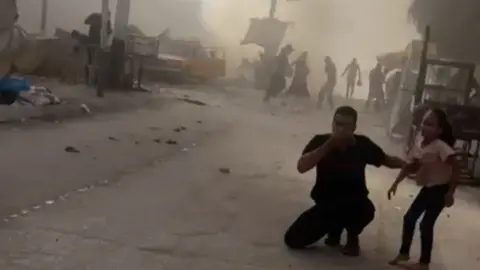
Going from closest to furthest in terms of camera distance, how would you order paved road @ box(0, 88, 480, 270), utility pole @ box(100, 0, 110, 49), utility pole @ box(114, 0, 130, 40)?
paved road @ box(0, 88, 480, 270)
utility pole @ box(100, 0, 110, 49)
utility pole @ box(114, 0, 130, 40)

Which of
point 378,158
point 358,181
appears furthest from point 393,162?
point 358,181

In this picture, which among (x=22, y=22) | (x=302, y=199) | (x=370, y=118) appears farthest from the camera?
(x=22, y=22)

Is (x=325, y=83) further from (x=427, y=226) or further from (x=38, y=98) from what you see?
(x=427, y=226)

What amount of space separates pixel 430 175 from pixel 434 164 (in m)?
0.08

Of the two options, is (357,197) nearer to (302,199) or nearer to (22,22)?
(302,199)

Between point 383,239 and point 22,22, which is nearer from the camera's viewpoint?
point 383,239

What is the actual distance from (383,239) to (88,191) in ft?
8.34

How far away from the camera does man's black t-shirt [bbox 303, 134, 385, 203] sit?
17.4ft

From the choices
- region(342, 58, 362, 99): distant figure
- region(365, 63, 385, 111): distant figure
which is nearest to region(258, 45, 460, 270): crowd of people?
region(365, 63, 385, 111): distant figure

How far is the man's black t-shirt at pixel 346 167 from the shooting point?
17.4 ft

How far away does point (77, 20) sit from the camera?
100ft

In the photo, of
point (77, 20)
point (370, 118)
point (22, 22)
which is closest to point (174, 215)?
point (370, 118)

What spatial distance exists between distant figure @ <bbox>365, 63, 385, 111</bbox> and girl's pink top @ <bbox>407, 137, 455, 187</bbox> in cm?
1785

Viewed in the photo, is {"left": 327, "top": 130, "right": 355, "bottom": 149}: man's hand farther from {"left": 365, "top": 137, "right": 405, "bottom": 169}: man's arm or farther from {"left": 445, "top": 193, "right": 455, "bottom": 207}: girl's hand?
{"left": 445, "top": 193, "right": 455, "bottom": 207}: girl's hand
